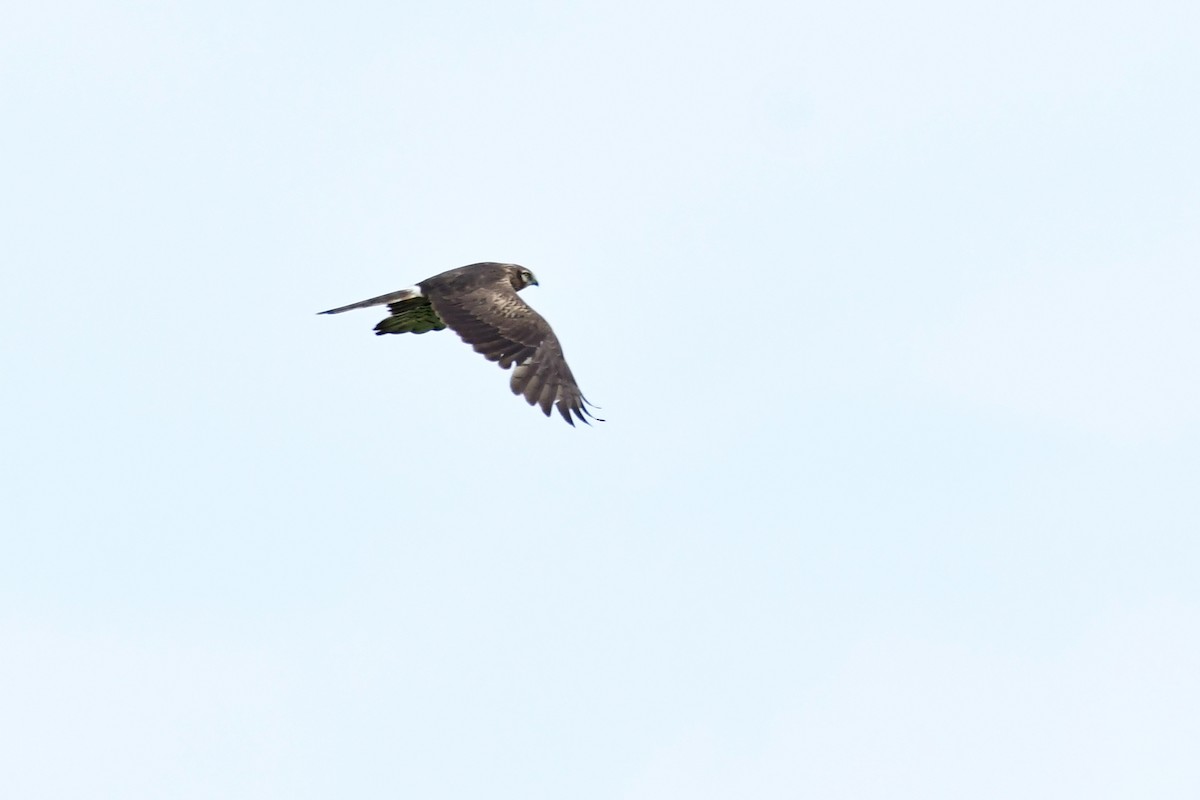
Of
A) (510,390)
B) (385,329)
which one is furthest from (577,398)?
(385,329)

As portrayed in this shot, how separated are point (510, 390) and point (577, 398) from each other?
2.36 ft

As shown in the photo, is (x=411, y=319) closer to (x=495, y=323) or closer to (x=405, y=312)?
(x=405, y=312)

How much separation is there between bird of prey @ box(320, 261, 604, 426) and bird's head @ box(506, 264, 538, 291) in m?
0.16

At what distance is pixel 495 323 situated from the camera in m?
24.7

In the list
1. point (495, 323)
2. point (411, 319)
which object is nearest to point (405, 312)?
point (411, 319)

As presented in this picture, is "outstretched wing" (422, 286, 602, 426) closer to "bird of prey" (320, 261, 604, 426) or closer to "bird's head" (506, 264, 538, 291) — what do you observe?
"bird of prey" (320, 261, 604, 426)

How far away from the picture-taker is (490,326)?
24688 mm

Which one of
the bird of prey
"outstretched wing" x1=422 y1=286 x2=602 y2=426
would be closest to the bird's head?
the bird of prey

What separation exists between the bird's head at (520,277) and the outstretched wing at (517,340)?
47.1 inches

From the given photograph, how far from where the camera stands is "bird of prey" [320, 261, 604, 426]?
23.9 metres

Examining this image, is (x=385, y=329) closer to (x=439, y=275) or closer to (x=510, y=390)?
(x=439, y=275)

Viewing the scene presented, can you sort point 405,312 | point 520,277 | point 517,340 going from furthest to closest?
point 520,277 < point 405,312 < point 517,340

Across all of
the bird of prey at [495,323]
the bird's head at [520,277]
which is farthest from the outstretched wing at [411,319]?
the bird's head at [520,277]

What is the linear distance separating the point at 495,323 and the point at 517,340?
45 cm
